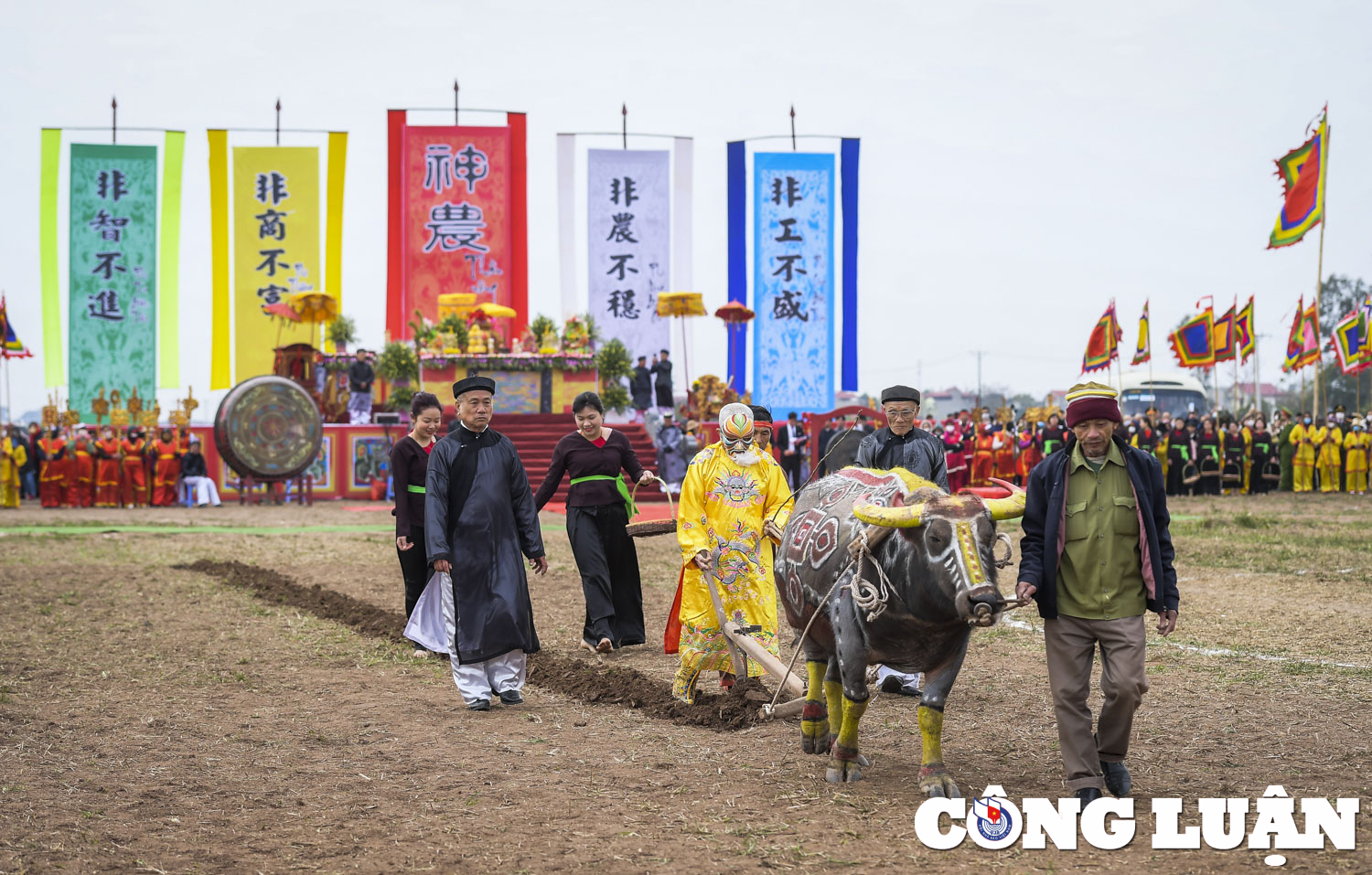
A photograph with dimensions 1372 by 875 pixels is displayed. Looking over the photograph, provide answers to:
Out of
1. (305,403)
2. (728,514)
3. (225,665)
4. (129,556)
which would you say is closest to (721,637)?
(728,514)

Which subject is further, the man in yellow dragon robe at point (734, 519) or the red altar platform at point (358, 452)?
the red altar platform at point (358, 452)

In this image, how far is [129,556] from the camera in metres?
15.8

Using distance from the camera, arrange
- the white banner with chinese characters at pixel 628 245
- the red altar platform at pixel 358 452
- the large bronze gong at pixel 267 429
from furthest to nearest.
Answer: the white banner with chinese characters at pixel 628 245, the red altar platform at pixel 358 452, the large bronze gong at pixel 267 429

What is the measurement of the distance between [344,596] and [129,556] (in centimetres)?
486

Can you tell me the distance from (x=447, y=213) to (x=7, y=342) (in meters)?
10.5

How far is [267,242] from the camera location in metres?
31.0

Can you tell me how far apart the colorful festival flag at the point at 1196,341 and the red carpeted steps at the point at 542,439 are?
1275cm

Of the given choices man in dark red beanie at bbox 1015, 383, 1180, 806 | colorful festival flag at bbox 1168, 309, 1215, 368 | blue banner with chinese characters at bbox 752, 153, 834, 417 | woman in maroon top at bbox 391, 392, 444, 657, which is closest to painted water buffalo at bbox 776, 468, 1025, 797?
man in dark red beanie at bbox 1015, 383, 1180, 806

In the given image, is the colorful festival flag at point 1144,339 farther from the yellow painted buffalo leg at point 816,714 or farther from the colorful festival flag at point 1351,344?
the yellow painted buffalo leg at point 816,714

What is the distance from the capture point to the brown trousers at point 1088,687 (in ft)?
17.3

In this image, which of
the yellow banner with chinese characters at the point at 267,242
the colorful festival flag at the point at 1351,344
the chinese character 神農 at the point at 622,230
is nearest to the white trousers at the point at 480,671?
the chinese character 神農 at the point at 622,230

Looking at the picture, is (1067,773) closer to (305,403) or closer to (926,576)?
(926,576)

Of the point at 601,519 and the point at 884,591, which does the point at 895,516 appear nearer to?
the point at 884,591

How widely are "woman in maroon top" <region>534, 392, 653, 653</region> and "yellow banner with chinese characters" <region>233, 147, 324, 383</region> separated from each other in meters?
23.2
